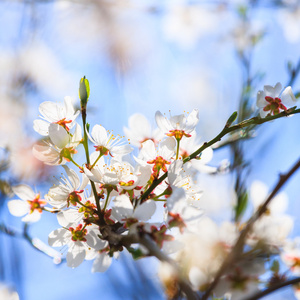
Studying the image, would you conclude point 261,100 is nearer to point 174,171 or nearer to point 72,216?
point 174,171

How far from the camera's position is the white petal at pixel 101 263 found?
61 cm

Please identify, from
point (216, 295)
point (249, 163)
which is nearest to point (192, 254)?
point (216, 295)

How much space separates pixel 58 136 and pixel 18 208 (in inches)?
8.2

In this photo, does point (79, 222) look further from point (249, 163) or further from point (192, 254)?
point (249, 163)

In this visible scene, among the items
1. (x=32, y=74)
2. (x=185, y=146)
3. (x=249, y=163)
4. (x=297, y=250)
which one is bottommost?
(x=297, y=250)

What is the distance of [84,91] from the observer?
531mm

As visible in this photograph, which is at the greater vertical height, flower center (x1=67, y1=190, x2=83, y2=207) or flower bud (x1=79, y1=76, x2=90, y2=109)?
flower bud (x1=79, y1=76, x2=90, y2=109)

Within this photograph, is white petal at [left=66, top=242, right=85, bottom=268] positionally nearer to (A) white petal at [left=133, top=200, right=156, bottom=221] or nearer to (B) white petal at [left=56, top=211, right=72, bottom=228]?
(B) white petal at [left=56, top=211, right=72, bottom=228]

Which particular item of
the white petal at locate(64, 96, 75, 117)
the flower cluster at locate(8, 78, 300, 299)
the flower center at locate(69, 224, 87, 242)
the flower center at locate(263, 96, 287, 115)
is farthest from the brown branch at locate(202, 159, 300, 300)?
the white petal at locate(64, 96, 75, 117)

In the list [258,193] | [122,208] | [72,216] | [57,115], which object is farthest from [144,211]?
[258,193]

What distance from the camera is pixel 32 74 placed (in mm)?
1737

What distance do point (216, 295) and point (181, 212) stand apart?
0.20 meters

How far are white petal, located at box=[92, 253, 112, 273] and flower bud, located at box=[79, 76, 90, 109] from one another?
26 centimetres

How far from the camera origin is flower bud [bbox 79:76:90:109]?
0.53 m
